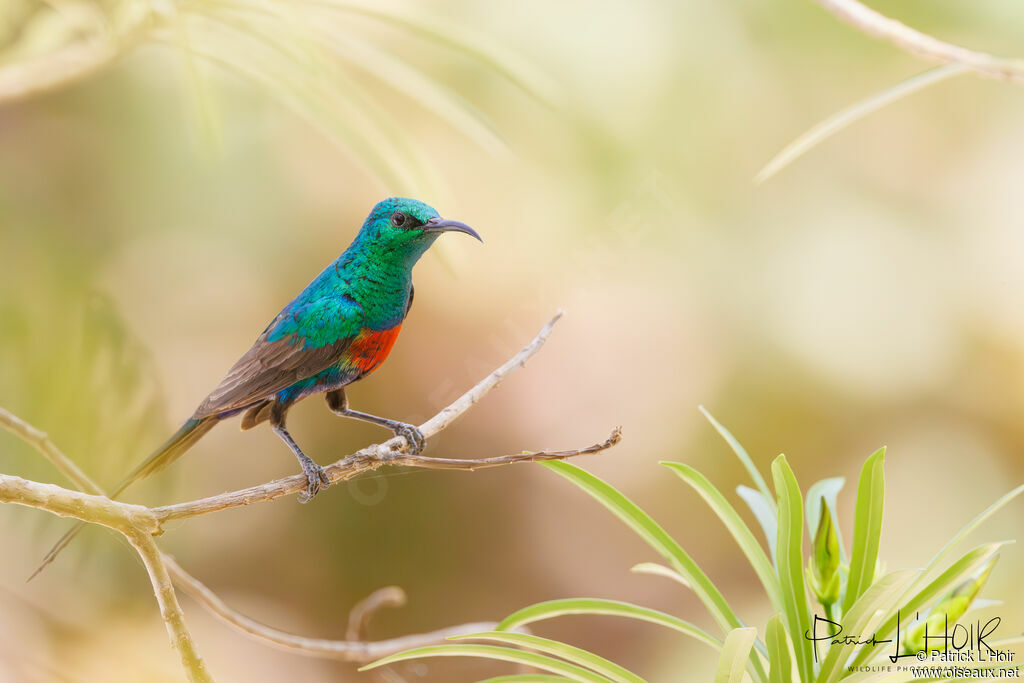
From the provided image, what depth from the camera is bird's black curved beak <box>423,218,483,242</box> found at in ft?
2.80

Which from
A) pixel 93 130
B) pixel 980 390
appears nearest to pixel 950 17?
pixel 980 390

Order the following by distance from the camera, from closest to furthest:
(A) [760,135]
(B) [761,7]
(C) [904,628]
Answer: (C) [904,628]
(A) [760,135]
(B) [761,7]

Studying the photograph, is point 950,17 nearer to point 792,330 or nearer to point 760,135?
point 760,135

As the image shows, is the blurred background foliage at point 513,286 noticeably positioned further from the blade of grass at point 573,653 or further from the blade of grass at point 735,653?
the blade of grass at point 735,653

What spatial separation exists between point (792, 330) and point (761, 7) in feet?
2.58

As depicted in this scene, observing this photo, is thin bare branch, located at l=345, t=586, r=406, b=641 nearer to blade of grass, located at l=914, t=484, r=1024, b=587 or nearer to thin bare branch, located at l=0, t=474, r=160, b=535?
thin bare branch, located at l=0, t=474, r=160, b=535

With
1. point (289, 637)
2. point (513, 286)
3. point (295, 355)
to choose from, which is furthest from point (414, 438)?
point (513, 286)

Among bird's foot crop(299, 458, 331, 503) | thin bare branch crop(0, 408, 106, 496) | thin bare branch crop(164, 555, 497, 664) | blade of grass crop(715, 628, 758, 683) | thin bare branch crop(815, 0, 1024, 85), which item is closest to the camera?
blade of grass crop(715, 628, 758, 683)

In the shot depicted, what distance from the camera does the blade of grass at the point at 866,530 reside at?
2.72 ft

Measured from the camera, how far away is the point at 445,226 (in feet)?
2.85

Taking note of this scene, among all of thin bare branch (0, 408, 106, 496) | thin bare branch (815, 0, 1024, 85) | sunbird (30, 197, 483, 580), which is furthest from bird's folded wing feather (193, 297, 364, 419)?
thin bare branch (815, 0, 1024, 85)

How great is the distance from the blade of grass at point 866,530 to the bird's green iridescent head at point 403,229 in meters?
0.51

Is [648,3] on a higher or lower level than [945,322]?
higher

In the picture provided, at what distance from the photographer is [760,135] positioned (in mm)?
1839
